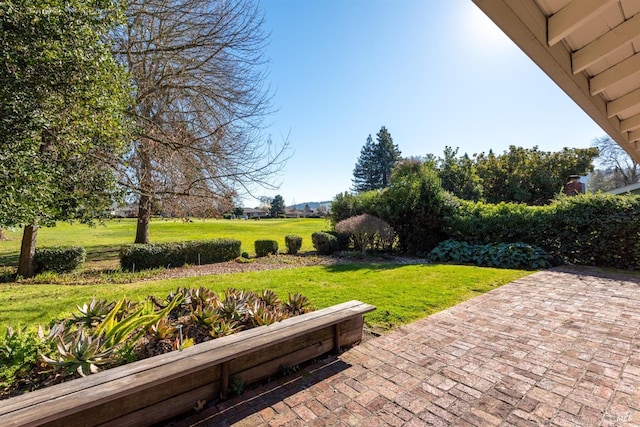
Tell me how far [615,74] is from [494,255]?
7448 mm

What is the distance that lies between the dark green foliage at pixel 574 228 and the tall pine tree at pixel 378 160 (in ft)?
114

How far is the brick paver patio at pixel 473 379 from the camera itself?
7.15 ft

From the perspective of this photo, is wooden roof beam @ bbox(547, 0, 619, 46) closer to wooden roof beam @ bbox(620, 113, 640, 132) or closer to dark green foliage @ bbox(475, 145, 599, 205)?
wooden roof beam @ bbox(620, 113, 640, 132)

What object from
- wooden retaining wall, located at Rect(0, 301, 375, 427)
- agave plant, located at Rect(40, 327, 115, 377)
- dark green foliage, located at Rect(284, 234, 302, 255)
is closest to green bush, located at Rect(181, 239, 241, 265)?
dark green foliage, located at Rect(284, 234, 302, 255)

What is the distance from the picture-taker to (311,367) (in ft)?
9.54

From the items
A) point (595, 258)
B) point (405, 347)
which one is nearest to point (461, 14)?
point (405, 347)

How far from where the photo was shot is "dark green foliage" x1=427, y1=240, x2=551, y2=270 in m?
8.04

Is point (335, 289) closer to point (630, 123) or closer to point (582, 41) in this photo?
point (630, 123)

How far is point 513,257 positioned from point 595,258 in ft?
7.11

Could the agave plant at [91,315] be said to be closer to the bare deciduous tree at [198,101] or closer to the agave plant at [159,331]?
the agave plant at [159,331]

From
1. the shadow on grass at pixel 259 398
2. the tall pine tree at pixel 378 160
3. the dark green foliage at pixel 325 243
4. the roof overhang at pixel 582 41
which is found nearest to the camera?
the roof overhang at pixel 582 41

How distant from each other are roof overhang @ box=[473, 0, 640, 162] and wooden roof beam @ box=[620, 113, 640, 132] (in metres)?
0.52

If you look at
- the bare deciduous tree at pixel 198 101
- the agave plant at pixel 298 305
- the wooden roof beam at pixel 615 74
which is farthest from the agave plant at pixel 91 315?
the wooden roof beam at pixel 615 74

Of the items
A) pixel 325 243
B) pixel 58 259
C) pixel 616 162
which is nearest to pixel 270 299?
pixel 325 243
